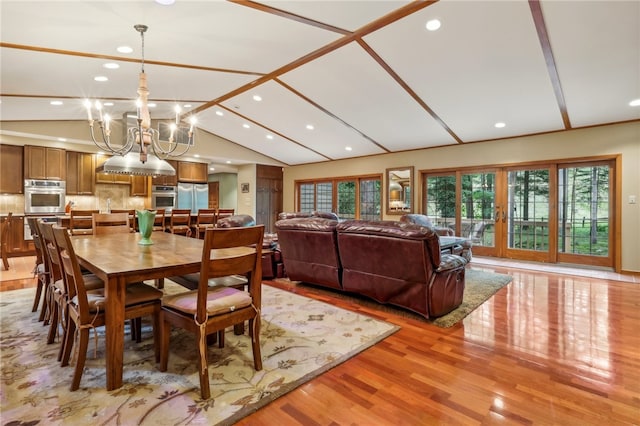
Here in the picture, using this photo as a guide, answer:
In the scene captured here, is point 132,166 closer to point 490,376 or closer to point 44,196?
point 44,196

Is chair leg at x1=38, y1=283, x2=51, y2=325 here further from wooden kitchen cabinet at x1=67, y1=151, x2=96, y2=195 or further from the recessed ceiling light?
wooden kitchen cabinet at x1=67, y1=151, x2=96, y2=195

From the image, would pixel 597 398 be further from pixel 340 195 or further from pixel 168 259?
pixel 340 195

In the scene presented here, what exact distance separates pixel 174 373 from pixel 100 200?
22.5 ft

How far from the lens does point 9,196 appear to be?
6.21 m

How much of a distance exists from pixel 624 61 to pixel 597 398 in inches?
153

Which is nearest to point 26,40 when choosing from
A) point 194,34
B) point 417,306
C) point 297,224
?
point 194,34

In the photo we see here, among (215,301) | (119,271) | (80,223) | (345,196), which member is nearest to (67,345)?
(119,271)

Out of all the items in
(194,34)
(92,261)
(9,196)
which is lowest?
(92,261)

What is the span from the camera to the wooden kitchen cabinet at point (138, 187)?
7637 mm

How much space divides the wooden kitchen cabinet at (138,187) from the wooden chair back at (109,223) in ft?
13.8

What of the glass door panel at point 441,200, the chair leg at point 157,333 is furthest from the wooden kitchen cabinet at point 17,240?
the glass door panel at point 441,200

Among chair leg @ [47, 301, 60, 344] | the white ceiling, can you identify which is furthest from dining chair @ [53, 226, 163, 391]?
the white ceiling

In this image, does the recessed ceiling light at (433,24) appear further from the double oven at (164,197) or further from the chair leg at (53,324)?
the double oven at (164,197)

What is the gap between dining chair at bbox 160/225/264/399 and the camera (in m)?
1.76
